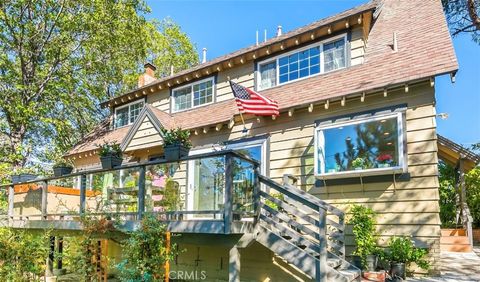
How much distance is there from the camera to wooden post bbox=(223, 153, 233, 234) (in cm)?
497

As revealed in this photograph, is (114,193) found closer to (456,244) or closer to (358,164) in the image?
(358,164)

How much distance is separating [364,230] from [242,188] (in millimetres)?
2500

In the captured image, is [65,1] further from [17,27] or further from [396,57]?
[396,57]

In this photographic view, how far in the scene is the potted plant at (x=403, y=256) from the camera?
226 inches

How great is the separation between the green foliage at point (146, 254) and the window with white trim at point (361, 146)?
3.45 metres

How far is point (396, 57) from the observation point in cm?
739

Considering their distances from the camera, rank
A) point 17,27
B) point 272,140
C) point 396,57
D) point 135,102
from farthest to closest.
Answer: point 17,27
point 135,102
point 272,140
point 396,57

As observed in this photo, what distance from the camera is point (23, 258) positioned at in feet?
22.2

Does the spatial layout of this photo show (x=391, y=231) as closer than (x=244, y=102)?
Yes

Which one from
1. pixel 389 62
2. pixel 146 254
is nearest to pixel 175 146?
pixel 146 254

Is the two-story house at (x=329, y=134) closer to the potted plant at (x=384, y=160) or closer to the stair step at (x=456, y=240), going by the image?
the potted plant at (x=384, y=160)

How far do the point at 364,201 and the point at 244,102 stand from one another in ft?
10.3

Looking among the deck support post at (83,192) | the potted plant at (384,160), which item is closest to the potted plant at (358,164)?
the potted plant at (384,160)

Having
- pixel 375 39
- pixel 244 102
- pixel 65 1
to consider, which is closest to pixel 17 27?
pixel 65 1
